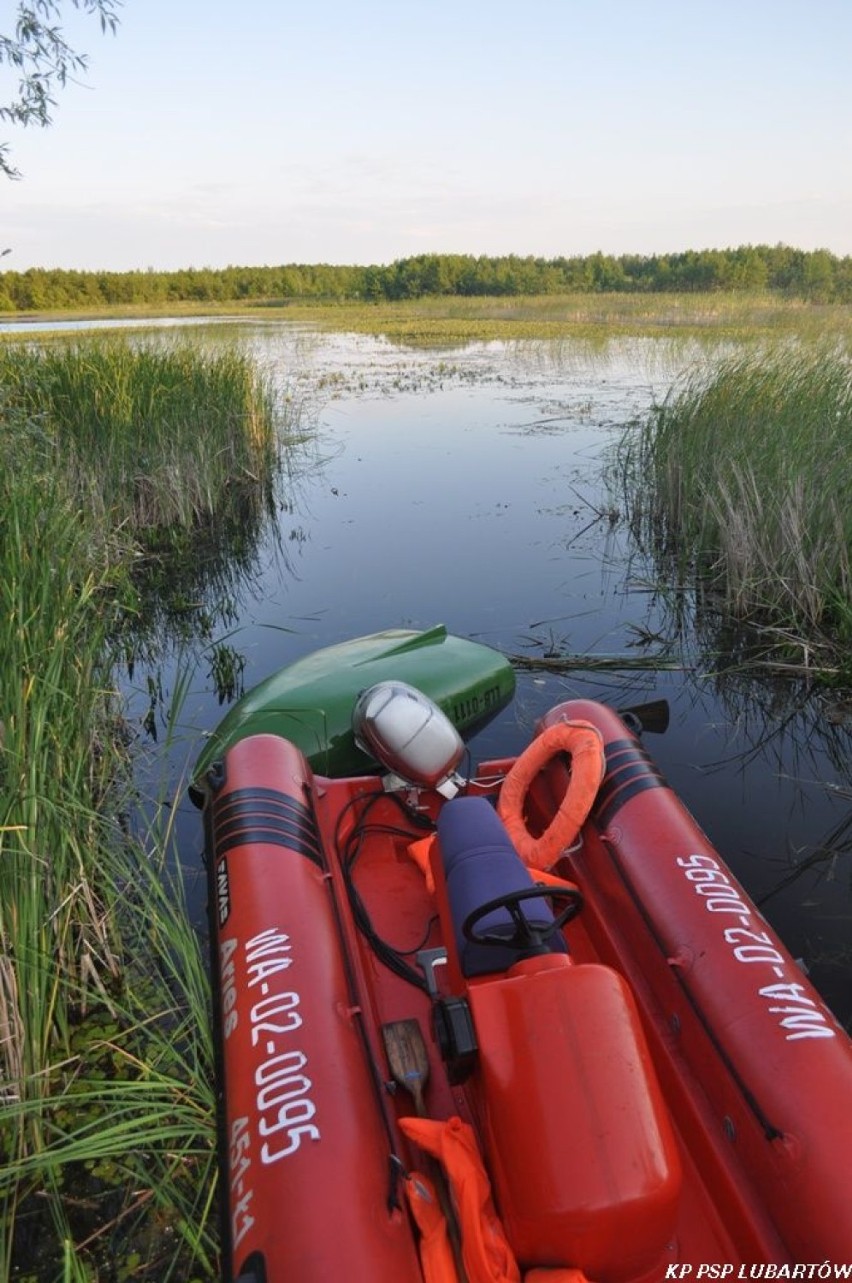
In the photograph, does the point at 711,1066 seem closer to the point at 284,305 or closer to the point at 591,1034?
the point at 591,1034

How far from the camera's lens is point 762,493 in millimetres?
5566

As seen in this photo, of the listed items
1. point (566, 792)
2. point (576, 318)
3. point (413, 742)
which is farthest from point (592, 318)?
point (566, 792)

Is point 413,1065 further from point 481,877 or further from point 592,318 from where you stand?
point 592,318

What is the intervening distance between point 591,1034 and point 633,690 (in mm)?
3567

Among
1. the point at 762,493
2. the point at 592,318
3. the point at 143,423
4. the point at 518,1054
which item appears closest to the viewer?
the point at 518,1054

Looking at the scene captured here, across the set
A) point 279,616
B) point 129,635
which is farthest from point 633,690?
point 129,635

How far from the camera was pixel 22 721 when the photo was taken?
214 cm

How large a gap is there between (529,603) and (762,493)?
72.1 inches

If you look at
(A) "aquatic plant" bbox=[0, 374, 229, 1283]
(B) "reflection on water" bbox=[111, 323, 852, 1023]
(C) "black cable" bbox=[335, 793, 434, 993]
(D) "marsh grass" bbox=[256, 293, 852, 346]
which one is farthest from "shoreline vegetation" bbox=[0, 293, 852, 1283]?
(D) "marsh grass" bbox=[256, 293, 852, 346]

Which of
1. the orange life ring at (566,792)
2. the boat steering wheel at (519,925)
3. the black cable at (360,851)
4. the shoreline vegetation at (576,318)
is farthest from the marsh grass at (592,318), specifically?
the boat steering wheel at (519,925)

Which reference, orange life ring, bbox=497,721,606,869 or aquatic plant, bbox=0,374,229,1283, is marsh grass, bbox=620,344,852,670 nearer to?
orange life ring, bbox=497,721,606,869

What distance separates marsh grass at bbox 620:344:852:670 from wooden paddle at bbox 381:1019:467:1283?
352 centimetres

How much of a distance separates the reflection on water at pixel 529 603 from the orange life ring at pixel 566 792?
3.19ft

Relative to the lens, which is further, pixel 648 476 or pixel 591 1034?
pixel 648 476
